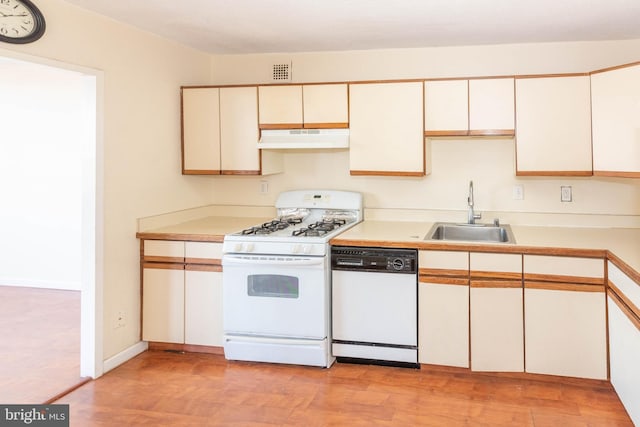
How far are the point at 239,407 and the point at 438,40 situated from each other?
8.95 ft

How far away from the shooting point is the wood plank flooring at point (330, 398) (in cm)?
279

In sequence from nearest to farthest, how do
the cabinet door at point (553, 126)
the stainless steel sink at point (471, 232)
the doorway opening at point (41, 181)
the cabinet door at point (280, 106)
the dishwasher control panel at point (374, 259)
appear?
the dishwasher control panel at point (374, 259) → the cabinet door at point (553, 126) → the stainless steel sink at point (471, 232) → the cabinet door at point (280, 106) → the doorway opening at point (41, 181)

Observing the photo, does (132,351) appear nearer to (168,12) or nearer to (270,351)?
(270,351)

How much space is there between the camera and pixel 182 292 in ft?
12.3

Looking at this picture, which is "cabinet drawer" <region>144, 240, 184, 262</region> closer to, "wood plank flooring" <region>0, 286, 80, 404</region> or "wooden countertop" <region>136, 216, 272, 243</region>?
"wooden countertop" <region>136, 216, 272, 243</region>

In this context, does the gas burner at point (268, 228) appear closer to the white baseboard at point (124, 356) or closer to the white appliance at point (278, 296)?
the white appliance at point (278, 296)

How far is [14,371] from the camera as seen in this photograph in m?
3.42

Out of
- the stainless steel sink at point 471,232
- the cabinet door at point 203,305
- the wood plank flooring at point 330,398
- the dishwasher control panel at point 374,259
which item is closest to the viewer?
the wood plank flooring at point 330,398

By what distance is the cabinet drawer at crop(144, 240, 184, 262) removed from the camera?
372 cm

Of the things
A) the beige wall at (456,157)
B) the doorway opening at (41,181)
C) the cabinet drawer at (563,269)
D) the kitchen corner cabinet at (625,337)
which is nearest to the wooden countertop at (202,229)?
the beige wall at (456,157)

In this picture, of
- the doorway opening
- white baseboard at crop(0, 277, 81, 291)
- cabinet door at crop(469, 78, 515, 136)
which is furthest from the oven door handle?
white baseboard at crop(0, 277, 81, 291)

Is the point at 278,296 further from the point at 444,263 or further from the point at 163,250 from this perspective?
the point at 444,263

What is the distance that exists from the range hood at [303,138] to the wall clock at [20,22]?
1629 millimetres

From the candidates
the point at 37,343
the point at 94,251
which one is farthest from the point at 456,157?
the point at 37,343
